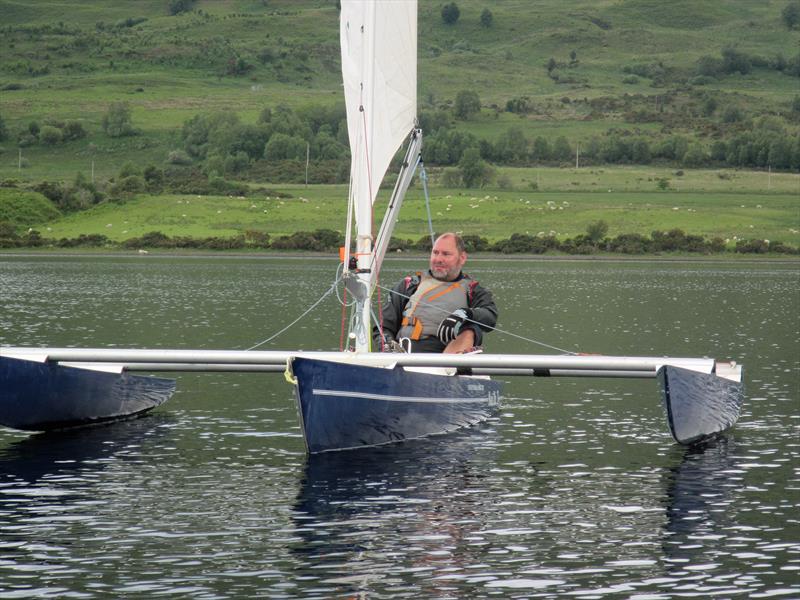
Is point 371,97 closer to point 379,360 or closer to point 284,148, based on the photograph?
point 379,360

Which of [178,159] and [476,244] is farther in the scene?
[178,159]

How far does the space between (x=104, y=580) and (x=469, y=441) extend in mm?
9543

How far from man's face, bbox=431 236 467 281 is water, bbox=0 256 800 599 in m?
2.56

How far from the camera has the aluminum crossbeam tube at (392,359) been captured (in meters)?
20.8

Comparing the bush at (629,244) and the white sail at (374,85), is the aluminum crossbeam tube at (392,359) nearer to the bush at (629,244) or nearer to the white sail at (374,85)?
the white sail at (374,85)

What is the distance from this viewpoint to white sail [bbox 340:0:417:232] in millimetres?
23047

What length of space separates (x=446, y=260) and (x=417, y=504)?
5670mm

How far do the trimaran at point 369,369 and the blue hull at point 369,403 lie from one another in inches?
0.8

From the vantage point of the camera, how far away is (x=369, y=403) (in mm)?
20734

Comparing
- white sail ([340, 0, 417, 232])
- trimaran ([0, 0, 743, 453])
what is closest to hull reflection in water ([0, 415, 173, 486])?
trimaran ([0, 0, 743, 453])

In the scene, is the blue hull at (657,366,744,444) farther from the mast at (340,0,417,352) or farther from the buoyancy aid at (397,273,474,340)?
the mast at (340,0,417,352)

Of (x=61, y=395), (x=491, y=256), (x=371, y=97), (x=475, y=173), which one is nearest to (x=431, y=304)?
(x=371, y=97)

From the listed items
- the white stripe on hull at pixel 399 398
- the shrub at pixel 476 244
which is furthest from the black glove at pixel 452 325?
the shrub at pixel 476 244

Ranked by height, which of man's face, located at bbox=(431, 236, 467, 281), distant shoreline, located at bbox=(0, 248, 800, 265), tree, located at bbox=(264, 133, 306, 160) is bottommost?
distant shoreline, located at bbox=(0, 248, 800, 265)
